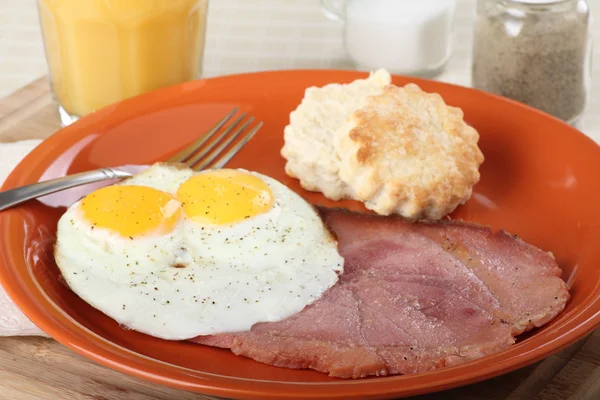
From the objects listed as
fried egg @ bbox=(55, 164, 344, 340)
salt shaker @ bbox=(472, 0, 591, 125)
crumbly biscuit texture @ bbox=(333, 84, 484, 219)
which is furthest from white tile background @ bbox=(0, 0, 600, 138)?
fried egg @ bbox=(55, 164, 344, 340)

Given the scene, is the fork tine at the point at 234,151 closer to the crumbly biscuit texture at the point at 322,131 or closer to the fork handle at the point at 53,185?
the crumbly biscuit texture at the point at 322,131

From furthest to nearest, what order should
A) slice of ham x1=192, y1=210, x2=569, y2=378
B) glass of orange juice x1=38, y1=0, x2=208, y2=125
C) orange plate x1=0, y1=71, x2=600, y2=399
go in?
glass of orange juice x1=38, y1=0, x2=208, y2=125 → slice of ham x1=192, y1=210, x2=569, y2=378 → orange plate x1=0, y1=71, x2=600, y2=399

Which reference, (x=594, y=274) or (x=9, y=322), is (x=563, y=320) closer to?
(x=594, y=274)

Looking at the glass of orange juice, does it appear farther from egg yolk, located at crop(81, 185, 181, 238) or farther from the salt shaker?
the salt shaker

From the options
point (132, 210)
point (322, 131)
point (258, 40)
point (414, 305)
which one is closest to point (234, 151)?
point (322, 131)

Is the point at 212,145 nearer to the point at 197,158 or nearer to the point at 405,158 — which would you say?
the point at 197,158

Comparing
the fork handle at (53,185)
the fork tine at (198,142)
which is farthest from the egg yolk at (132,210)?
the fork tine at (198,142)
